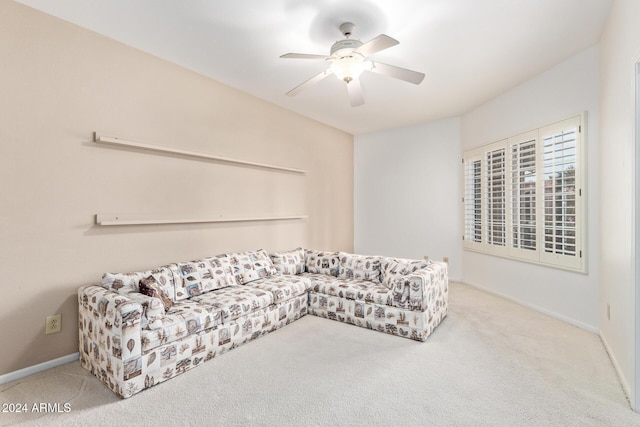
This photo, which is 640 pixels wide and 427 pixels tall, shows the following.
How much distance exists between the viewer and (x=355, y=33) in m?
2.72

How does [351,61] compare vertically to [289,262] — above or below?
above

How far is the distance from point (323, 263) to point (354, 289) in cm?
89

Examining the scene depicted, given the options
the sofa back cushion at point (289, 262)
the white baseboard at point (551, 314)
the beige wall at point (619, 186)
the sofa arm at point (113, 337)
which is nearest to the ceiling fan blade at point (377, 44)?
the beige wall at point (619, 186)

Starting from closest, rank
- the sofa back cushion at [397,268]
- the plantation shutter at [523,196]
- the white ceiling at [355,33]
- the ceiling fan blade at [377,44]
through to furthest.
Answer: the ceiling fan blade at [377,44] → the white ceiling at [355,33] → the sofa back cushion at [397,268] → the plantation shutter at [523,196]

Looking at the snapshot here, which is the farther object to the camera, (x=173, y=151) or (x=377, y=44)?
(x=173, y=151)

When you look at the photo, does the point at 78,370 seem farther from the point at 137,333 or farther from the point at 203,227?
the point at 203,227

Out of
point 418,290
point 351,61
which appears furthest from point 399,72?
point 418,290

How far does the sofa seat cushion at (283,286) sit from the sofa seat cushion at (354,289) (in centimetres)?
16

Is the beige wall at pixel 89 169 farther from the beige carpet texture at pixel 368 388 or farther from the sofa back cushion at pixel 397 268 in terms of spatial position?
the sofa back cushion at pixel 397 268

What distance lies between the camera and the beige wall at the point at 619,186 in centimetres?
200

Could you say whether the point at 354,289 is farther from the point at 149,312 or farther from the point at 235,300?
the point at 149,312

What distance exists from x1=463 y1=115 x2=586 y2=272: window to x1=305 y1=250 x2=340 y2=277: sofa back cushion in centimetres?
229

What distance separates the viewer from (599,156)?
9.90 feet

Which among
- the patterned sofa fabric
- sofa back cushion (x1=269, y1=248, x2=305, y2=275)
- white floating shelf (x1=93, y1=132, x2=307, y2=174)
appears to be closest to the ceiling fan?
white floating shelf (x1=93, y1=132, x2=307, y2=174)
